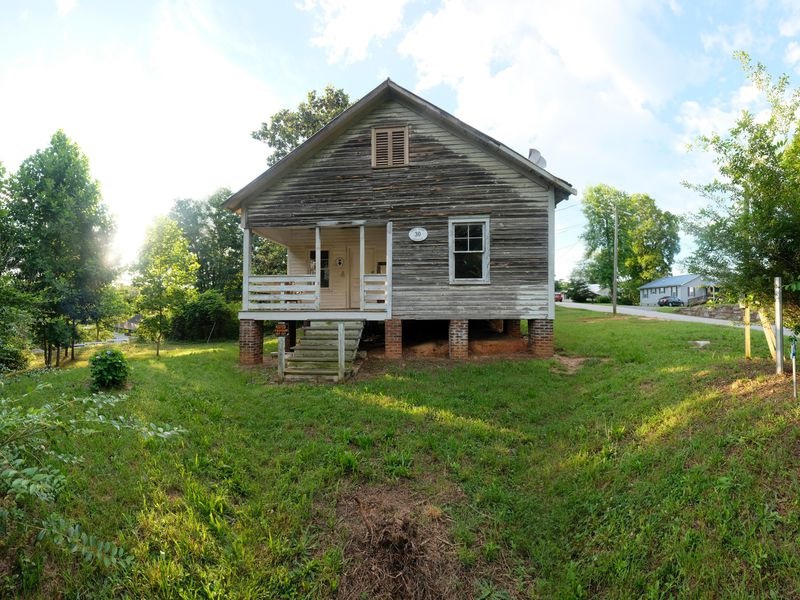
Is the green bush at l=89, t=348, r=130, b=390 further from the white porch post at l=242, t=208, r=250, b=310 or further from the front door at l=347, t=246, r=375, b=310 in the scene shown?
the front door at l=347, t=246, r=375, b=310

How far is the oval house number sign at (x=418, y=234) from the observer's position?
476 inches

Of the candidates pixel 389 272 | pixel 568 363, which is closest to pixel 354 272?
pixel 389 272

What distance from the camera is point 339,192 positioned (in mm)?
12359

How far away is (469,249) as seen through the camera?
39.8 feet

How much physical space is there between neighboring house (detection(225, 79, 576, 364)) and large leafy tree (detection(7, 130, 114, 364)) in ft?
32.4

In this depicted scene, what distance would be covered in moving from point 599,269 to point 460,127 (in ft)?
167

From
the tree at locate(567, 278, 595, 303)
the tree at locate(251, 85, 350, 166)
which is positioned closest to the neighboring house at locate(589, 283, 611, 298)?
the tree at locate(567, 278, 595, 303)

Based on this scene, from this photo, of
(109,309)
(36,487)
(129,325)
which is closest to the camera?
(36,487)

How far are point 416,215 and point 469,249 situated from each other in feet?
6.28

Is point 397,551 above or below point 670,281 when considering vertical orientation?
below

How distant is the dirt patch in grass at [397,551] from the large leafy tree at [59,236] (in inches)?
696

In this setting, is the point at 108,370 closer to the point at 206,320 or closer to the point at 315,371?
the point at 315,371

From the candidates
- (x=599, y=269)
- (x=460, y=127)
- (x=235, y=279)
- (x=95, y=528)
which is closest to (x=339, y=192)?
(x=460, y=127)

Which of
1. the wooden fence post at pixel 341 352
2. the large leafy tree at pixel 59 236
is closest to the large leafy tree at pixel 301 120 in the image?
the large leafy tree at pixel 59 236
